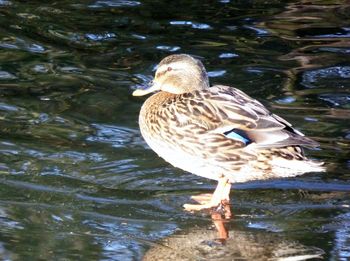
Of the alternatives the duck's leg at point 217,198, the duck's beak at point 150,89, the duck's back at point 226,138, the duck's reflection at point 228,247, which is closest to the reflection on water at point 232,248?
the duck's reflection at point 228,247

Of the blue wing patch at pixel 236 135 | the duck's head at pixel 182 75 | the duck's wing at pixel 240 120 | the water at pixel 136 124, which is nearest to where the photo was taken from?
the water at pixel 136 124

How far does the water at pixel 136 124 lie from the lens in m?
6.44

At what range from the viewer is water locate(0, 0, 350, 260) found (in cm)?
644

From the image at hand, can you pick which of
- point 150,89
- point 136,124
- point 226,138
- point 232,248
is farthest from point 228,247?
point 136,124

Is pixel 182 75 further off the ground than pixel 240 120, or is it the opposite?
pixel 182 75

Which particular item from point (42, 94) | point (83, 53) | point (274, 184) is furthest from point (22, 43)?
point (274, 184)

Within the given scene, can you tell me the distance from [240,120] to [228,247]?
3.85ft

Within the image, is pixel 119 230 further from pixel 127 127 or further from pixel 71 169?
pixel 127 127

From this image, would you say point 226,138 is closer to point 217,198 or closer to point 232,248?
point 217,198

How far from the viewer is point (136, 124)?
29.1ft

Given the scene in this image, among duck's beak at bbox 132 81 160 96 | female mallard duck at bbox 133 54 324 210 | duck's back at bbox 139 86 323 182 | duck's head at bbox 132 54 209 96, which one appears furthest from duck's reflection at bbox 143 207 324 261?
duck's beak at bbox 132 81 160 96

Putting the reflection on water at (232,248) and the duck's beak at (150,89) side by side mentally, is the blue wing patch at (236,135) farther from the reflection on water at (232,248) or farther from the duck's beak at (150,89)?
the duck's beak at (150,89)

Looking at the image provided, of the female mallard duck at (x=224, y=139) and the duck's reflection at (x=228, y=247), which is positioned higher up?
the female mallard duck at (x=224, y=139)

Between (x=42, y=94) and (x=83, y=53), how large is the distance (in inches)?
57.1
